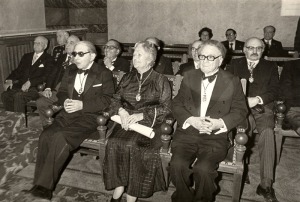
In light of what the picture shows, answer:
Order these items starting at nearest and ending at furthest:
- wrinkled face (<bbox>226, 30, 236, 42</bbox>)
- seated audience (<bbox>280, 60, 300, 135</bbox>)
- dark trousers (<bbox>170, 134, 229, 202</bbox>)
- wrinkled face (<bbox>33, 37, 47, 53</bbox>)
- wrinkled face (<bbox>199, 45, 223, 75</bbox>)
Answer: dark trousers (<bbox>170, 134, 229, 202</bbox>) < wrinkled face (<bbox>199, 45, 223, 75</bbox>) < seated audience (<bbox>280, 60, 300, 135</bbox>) < wrinkled face (<bbox>33, 37, 47, 53</bbox>) < wrinkled face (<bbox>226, 30, 236, 42</bbox>)

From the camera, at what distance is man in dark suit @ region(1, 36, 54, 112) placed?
500 cm

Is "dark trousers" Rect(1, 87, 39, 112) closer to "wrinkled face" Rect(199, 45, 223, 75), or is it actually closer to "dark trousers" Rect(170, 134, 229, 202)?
"dark trousers" Rect(170, 134, 229, 202)

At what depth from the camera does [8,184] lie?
11.4ft

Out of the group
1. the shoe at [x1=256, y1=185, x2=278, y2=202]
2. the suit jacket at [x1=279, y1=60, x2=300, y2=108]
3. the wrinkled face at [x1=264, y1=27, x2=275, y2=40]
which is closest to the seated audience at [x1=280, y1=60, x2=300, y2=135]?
the suit jacket at [x1=279, y1=60, x2=300, y2=108]

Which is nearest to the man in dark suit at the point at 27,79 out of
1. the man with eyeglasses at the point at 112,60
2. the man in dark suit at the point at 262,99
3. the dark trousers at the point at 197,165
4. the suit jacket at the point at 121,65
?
the man with eyeglasses at the point at 112,60

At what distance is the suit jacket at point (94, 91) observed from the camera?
3502 mm

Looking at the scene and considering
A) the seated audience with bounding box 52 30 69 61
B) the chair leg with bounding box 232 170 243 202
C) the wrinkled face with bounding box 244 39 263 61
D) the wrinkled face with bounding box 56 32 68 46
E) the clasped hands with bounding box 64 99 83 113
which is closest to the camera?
the chair leg with bounding box 232 170 243 202

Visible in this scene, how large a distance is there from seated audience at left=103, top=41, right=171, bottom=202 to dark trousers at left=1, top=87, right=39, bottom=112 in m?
2.23

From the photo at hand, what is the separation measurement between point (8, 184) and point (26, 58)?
9.09 ft

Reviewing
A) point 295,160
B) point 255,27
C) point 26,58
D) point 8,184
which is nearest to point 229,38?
point 255,27

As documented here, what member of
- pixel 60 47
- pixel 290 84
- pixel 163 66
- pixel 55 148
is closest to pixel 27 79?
pixel 60 47

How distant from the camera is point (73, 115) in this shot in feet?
11.6

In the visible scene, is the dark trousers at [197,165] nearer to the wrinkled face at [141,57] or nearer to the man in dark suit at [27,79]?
the wrinkled face at [141,57]

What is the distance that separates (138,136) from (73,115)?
2.99ft
